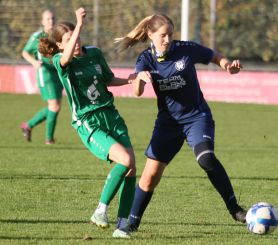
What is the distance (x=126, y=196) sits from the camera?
652cm

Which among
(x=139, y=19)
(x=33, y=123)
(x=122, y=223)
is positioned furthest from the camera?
(x=139, y=19)

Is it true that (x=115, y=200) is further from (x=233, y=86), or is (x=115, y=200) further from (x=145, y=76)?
(x=233, y=86)

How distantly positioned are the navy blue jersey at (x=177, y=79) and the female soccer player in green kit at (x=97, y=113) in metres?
0.26

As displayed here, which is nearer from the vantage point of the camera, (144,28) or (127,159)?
(127,159)

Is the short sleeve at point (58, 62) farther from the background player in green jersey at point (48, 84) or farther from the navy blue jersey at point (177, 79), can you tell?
the background player in green jersey at point (48, 84)

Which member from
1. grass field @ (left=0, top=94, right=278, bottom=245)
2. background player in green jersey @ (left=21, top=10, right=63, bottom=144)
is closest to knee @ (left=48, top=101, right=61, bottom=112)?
background player in green jersey @ (left=21, top=10, right=63, bottom=144)

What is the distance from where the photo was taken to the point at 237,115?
→ 1945 cm

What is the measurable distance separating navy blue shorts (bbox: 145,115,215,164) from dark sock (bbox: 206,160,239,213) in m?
0.24

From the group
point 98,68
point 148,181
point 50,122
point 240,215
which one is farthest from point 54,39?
point 50,122

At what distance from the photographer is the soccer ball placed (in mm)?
6285

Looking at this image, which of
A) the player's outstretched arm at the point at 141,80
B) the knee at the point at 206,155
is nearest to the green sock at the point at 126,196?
the knee at the point at 206,155

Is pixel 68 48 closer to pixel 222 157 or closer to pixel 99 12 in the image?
pixel 222 157

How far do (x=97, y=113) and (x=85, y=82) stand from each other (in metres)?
0.26

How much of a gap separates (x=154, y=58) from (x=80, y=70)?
595 millimetres
